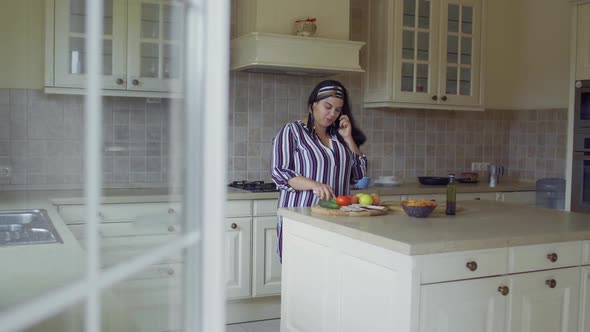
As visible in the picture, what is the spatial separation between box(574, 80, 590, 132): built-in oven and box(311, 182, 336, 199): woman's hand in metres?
2.35

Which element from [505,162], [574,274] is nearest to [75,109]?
[574,274]

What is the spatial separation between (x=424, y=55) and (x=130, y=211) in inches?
166

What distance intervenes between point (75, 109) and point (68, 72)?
83 mm

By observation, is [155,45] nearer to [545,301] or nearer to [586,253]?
[545,301]

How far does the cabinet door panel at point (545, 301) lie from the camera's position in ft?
8.46

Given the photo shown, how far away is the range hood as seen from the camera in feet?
13.4

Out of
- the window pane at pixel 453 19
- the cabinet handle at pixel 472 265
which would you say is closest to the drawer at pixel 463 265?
the cabinet handle at pixel 472 265

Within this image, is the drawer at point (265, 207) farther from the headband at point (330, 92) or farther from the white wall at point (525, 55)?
the white wall at point (525, 55)

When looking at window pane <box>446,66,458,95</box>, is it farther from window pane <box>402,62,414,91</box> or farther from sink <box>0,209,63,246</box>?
sink <box>0,209,63,246</box>

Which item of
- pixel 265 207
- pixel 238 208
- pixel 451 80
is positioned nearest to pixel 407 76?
pixel 451 80

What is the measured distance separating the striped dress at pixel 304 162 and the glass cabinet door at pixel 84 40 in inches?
95.9

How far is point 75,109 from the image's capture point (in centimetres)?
84

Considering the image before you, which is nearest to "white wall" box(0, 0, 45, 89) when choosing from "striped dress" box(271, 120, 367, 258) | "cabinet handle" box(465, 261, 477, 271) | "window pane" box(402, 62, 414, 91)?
"striped dress" box(271, 120, 367, 258)

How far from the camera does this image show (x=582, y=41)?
15.1ft
